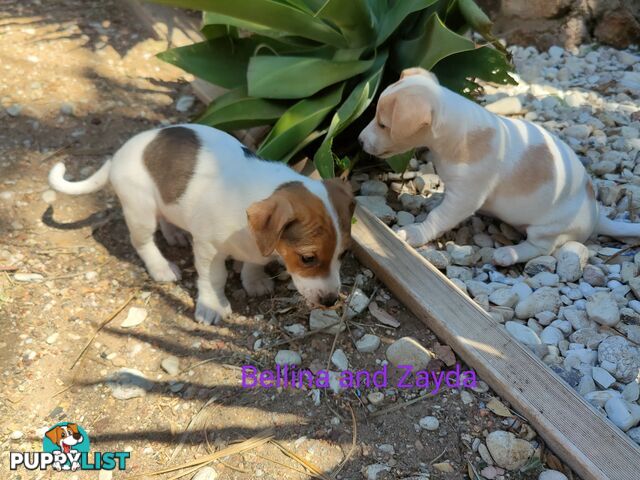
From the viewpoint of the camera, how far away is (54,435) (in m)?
2.41

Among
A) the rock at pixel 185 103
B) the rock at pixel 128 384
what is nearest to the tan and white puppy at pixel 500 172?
the rock at pixel 128 384

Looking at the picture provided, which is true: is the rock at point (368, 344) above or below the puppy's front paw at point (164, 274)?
above

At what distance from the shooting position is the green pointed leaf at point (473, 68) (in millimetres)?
3365

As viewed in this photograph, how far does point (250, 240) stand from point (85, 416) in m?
1.06

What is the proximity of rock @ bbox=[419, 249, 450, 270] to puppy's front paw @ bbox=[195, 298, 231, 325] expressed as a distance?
1.14 meters

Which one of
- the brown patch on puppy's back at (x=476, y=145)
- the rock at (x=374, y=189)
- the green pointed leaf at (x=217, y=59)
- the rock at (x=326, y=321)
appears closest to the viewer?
the rock at (x=326, y=321)

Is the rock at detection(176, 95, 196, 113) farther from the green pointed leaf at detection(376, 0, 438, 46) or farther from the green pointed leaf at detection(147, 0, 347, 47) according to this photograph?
the green pointed leaf at detection(376, 0, 438, 46)

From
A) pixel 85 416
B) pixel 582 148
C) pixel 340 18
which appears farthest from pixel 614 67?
pixel 85 416

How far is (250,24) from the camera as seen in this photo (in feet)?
11.6

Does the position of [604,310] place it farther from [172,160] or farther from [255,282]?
[172,160]

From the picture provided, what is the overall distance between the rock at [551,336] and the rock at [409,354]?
0.56 meters

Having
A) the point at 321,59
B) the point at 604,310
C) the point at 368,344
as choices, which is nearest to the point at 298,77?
the point at 321,59

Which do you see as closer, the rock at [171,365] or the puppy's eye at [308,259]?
the puppy's eye at [308,259]

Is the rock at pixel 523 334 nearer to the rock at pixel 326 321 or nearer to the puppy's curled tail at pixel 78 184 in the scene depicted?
the rock at pixel 326 321
